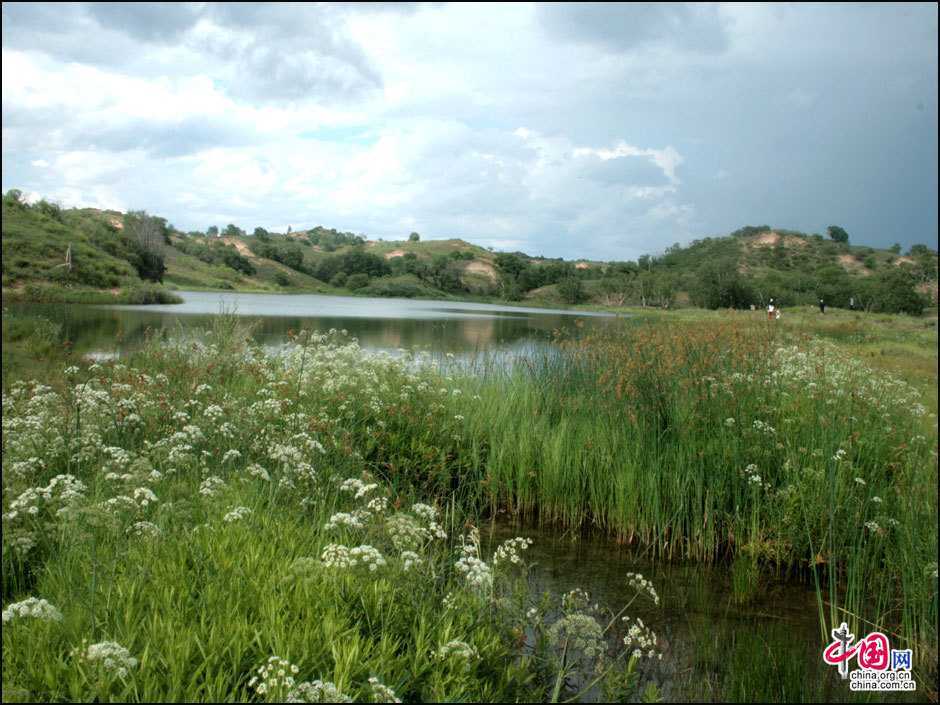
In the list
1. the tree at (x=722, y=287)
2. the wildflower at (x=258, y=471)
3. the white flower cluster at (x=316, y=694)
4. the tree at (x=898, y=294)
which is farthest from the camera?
the tree at (x=722, y=287)

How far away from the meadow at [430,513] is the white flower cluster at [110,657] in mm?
15

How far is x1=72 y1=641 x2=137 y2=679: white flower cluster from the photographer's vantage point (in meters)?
2.53

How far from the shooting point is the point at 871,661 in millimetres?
4102

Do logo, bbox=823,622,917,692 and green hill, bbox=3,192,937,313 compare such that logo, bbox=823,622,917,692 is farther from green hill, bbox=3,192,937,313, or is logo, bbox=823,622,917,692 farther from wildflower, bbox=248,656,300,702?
green hill, bbox=3,192,937,313

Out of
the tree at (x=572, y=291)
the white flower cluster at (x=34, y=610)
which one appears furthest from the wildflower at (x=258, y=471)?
the tree at (x=572, y=291)

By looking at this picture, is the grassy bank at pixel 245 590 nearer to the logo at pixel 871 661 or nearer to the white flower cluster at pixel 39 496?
the white flower cluster at pixel 39 496

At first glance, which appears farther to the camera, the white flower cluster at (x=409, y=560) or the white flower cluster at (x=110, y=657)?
the white flower cluster at (x=409, y=560)

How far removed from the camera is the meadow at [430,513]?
121 inches

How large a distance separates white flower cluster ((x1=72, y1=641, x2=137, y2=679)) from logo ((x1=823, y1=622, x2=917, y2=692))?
13.2 ft

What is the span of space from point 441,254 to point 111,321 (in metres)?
134

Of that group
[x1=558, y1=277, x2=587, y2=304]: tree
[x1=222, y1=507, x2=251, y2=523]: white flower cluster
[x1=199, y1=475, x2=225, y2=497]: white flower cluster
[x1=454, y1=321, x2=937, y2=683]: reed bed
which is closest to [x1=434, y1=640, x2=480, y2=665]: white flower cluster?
[x1=222, y1=507, x2=251, y2=523]: white flower cluster

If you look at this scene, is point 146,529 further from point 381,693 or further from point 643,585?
point 643,585

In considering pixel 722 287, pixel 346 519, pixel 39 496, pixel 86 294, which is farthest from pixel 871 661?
pixel 722 287

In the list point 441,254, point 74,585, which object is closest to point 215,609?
point 74,585
